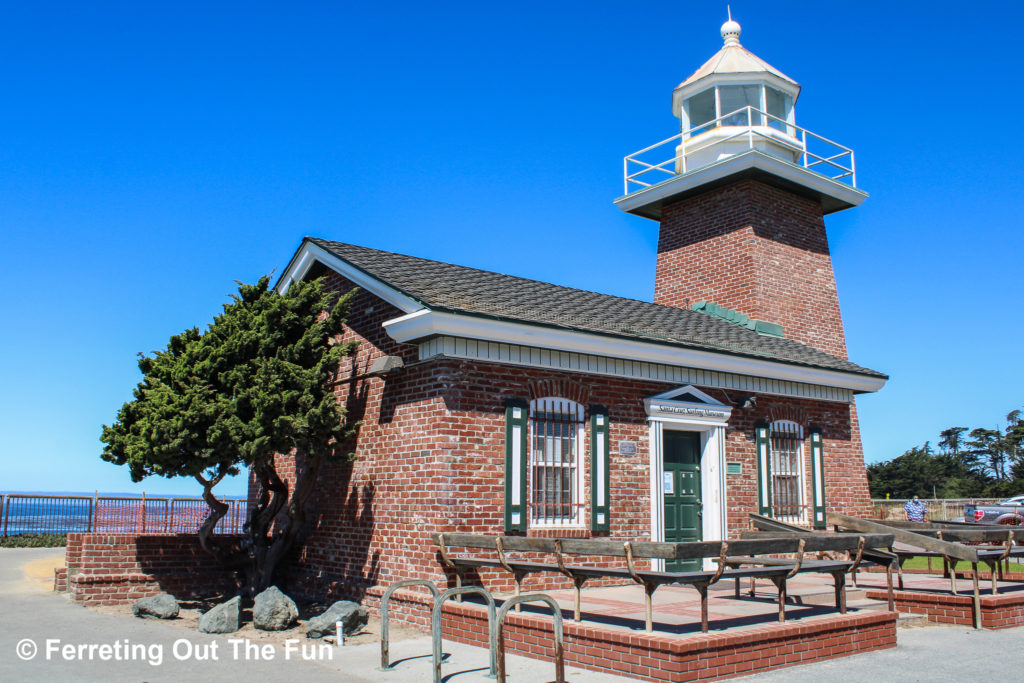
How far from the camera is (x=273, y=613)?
32.6ft

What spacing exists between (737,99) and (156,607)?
16.2 metres

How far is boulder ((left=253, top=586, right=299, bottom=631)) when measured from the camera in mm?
9891

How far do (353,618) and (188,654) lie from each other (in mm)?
1776

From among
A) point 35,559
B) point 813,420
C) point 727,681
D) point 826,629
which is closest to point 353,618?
point 727,681

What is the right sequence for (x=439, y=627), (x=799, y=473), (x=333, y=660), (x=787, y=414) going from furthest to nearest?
(x=799, y=473) → (x=787, y=414) → (x=333, y=660) → (x=439, y=627)

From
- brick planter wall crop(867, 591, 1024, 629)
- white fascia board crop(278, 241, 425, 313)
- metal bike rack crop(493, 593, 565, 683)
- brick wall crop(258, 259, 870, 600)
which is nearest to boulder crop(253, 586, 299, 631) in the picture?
Result: brick wall crop(258, 259, 870, 600)

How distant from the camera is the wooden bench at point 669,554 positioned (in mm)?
7190

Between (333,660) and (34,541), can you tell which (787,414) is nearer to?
(333,660)

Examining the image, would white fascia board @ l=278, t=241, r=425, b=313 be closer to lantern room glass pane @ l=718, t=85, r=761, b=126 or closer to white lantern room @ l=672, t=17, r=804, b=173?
white lantern room @ l=672, t=17, r=804, b=173

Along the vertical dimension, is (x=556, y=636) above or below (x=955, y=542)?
below

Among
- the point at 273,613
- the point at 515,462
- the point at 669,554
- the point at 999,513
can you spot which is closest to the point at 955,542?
the point at 669,554

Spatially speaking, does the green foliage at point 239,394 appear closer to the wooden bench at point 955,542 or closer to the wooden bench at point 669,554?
the wooden bench at point 669,554

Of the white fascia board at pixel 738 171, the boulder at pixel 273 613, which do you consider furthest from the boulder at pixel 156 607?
the white fascia board at pixel 738 171

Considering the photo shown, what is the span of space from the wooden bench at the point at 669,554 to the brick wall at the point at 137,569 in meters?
4.69
